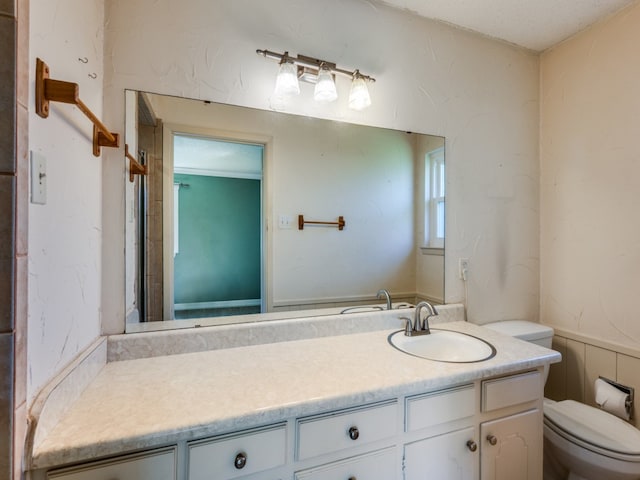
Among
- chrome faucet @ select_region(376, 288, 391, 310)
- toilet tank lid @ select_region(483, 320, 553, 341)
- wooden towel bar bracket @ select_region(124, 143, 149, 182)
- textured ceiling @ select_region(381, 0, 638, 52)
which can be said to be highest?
textured ceiling @ select_region(381, 0, 638, 52)

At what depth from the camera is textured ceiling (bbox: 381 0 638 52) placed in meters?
1.50

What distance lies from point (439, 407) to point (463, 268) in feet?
2.89

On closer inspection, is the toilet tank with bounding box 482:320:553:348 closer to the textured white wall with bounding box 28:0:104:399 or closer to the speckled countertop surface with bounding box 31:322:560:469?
the speckled countertop surface with bounding box 31:322:560:469

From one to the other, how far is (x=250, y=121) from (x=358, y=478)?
1355 millimetres

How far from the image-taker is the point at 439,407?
103 centimetres

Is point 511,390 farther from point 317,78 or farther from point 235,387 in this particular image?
point 317,78

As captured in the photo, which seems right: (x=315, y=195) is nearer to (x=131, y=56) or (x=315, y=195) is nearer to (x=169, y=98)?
(x=169, y=98)

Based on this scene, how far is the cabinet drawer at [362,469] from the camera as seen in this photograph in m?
0.89

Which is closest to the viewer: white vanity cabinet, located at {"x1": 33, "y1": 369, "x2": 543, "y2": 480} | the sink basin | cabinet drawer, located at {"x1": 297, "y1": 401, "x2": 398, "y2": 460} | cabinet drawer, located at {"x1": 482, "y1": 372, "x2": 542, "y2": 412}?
white vanity cabinet, located at {"x1": 33, "y1": 369, "x2": 543, "y2": 480}

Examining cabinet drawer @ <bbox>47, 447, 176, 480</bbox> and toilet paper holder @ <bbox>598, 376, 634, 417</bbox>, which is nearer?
cabinet drawer @ <bbox>47, 447, 176, 480</bbox>

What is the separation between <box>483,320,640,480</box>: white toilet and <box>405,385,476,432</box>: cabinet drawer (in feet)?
2.01

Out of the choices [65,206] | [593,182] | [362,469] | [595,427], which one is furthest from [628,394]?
[65,206]

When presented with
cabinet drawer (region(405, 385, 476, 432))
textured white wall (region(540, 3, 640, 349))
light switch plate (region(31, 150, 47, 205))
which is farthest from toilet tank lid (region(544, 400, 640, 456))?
light switch plate (region(31, 150, 47, 205))

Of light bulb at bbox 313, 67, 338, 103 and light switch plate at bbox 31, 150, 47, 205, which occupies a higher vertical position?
light bulb at bbox 313, 67, 338, 103
